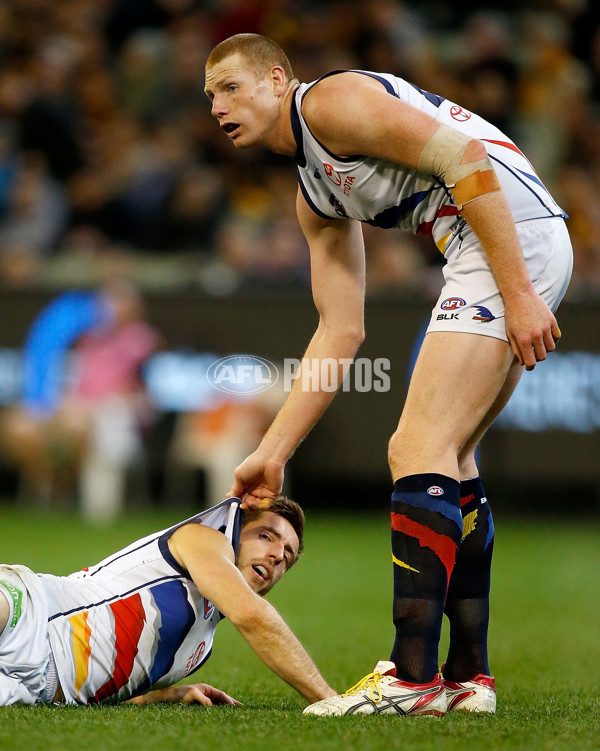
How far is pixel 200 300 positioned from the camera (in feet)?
34.3

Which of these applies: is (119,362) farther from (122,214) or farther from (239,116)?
(239,116)

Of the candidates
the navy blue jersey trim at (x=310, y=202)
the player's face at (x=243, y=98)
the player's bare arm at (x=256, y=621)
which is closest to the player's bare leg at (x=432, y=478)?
the player's bare arm at (x=256, y=621)

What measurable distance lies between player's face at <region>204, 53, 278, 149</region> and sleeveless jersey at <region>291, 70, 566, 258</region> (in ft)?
0.31

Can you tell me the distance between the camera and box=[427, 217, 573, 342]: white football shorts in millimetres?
3324

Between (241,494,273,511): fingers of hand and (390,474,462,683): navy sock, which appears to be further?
(241,494,273,511): fingers of hand

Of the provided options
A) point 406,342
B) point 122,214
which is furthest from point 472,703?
point 122,214

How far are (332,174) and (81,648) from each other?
1608mm

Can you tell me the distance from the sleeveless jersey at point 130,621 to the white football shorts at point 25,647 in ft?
0.16

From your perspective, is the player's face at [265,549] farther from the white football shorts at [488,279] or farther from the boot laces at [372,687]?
the white football shorts at [488,279]

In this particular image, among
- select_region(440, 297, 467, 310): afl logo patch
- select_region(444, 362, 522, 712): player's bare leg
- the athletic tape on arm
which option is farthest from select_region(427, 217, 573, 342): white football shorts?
select_region(444, 362, 522, 712): player's bare leg

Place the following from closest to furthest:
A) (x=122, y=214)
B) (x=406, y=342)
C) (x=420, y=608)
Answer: (x=420, y=608) < (x=406, y=342) < (x=122, y=214)

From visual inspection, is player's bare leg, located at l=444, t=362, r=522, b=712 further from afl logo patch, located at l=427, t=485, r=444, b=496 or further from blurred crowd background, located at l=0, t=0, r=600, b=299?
blurred crowd background, located at l=0, t=0, r=600, b=299

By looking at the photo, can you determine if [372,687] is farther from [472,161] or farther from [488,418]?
[472,161]

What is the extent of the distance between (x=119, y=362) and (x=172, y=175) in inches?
95.1
